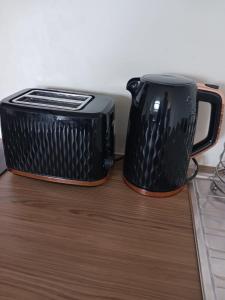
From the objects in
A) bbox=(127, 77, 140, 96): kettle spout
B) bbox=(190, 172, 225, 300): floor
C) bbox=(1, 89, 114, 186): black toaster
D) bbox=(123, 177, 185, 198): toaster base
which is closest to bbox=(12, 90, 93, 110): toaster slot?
bbox=(1, 89, 114, 186): black toaster

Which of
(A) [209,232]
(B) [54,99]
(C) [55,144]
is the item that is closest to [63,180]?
(C) [55,144]

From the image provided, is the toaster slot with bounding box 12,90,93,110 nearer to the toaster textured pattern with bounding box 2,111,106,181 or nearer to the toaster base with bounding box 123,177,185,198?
the toaster textured pattern with bounding box 2,111,106,181

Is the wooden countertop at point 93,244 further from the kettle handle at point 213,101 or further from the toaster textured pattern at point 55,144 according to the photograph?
the kettle handle at point 213,101

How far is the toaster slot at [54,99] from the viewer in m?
0.58

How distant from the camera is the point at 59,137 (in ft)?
1.81

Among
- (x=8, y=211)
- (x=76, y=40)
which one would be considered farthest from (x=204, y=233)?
(x=76, y=40)

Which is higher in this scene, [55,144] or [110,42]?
[110,42]

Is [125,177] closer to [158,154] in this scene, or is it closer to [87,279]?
[158,154]

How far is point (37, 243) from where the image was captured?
463 millimetres

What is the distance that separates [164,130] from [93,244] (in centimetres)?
27

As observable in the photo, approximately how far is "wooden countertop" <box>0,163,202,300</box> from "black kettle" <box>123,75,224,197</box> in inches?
2.1

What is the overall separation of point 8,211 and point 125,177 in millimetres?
282

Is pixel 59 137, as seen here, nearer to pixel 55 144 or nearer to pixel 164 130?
pixel 55 144

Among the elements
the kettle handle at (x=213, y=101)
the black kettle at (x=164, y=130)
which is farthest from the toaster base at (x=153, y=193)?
the kettle handle at (x=213, y=101)
